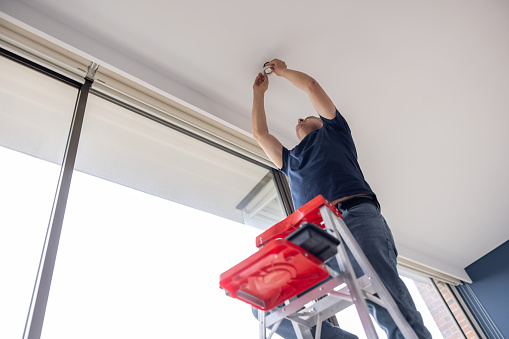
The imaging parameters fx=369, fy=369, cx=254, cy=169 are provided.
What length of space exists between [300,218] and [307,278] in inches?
8.9

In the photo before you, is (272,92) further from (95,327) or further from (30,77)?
(95,327)

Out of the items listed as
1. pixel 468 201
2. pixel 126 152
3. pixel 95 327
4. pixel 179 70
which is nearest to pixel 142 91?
pixel 179 70

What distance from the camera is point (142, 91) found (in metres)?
2.18

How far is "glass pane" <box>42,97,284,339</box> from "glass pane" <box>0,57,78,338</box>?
93mm

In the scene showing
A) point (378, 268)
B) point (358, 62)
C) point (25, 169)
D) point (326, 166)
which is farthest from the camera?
point (358, 62)

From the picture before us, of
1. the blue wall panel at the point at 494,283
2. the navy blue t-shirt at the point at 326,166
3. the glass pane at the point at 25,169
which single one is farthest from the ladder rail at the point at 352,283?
the blue wall panel at the point at 494,283

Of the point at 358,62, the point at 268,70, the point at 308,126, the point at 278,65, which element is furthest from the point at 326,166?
the point at 358,62

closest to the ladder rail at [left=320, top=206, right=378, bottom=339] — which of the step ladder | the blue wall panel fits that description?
the step ladder

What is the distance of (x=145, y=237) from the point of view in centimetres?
176

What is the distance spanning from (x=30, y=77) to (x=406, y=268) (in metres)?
3.73

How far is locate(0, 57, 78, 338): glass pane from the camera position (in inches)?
51.9

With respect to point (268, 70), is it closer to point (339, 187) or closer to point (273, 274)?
point (339, 187)

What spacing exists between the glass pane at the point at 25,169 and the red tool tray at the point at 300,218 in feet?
2.88

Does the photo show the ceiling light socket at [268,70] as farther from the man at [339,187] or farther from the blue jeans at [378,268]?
the blue jeans at [378,268]
